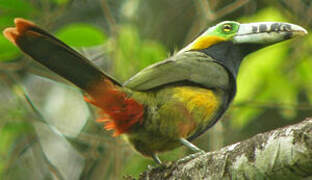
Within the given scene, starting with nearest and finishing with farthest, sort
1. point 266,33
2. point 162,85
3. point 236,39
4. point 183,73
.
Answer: point 162,85
point 183,73
point 266,33
point 236,39

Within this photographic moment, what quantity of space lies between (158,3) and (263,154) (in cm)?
416

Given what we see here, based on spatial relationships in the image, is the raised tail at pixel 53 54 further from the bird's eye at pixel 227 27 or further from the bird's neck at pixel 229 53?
the bird's eye at pixel 227 27

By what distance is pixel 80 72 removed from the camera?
2.80m

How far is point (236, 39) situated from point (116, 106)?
41.1 inches

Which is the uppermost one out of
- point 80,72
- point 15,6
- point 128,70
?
point 15,6

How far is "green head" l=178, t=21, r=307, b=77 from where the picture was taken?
341 cm

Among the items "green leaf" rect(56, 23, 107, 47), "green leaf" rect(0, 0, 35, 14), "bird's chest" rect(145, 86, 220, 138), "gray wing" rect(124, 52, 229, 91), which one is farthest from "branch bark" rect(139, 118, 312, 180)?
"green leaf" rect(0, 0, 35, 14)

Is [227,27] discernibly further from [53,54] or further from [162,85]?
[53,54]

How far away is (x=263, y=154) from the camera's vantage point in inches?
81.7

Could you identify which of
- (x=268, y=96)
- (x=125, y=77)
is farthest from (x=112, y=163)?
(x=268, y=96)

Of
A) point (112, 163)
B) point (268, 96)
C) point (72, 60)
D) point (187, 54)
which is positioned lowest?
point (112, 163)

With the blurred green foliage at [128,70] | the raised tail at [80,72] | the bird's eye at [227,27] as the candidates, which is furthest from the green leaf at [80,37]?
the bird's eye at [227,27]

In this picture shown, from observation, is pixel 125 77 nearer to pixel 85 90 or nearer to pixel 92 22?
pixel 85 90

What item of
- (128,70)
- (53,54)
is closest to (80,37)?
(53,54)
